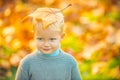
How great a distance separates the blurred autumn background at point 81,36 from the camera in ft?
21.8

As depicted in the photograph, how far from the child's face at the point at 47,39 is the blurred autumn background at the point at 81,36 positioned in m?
2.34

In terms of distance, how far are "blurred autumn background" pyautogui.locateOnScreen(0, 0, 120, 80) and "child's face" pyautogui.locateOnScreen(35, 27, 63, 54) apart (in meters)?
2.34

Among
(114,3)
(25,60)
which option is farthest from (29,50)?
(25,60)

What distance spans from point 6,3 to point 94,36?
1220 mm

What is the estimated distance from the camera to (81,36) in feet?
23.3

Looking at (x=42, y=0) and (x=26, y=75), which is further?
(x=42, y=0)

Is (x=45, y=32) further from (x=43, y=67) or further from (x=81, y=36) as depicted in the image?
(x=81, y=36)

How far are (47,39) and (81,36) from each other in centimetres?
308

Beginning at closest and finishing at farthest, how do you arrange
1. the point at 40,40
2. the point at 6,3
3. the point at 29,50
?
1. the point at 40,40
2. the point at 29,50
3. the point at 6,3

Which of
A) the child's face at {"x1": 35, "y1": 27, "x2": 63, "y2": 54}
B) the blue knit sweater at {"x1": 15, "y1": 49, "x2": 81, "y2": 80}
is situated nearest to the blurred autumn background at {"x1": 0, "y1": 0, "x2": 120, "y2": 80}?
the blue knit sweater at {"x1": 15, "y1": 49, "x2": 81, "y2": 80}

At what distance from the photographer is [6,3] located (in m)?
7.46

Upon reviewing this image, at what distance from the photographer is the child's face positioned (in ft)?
13.2

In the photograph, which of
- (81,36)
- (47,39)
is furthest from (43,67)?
(81,36)

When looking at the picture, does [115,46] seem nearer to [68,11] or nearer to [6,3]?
[68,11]
